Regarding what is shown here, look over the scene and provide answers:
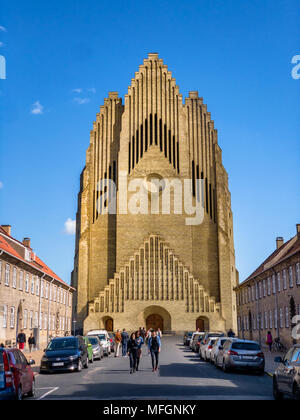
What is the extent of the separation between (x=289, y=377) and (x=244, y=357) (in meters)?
9.64

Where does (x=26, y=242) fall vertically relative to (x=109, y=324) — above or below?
above

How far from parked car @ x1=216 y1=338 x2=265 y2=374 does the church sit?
42771 mm

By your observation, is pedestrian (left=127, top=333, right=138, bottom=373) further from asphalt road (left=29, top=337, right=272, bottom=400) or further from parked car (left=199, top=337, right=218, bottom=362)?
parked car (left=199, top=337, right=218, bottom=362)

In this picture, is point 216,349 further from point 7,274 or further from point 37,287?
point 37,287

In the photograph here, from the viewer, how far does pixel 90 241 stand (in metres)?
72.2

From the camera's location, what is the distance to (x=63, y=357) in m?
22.2

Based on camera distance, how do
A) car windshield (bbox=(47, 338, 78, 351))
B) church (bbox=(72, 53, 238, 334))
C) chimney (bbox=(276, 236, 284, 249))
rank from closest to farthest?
car windshield (bbox=(47, 338, 78, 351))
chimney (bbox=(276, 236, 284, 249))
church (bbox=(72, 53, 238, 334))

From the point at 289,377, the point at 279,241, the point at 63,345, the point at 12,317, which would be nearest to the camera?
the point at 289,377

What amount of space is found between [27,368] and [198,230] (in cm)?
5854

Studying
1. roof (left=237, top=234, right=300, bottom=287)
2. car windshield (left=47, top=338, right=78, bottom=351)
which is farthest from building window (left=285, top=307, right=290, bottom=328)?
car windshield (left=47, top=338, right=78, bottom=351)

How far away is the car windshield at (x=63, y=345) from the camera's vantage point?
2336cm

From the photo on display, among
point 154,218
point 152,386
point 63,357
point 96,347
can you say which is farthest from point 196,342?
point 154,218

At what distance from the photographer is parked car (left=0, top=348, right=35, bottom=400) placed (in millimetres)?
11328
